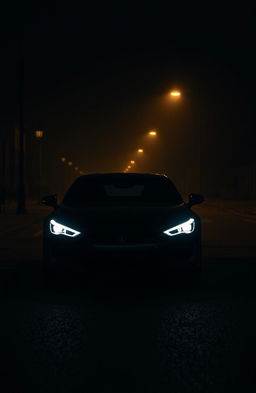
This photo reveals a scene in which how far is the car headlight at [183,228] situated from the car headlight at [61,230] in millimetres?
1163

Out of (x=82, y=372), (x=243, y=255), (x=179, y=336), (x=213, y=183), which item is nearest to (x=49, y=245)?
(x=179, y=336)

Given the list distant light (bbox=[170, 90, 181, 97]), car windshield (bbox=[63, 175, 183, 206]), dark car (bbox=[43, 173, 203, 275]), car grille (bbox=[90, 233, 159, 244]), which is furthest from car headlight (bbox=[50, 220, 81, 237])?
distant light (bbox=[170, 90, 181, 97])

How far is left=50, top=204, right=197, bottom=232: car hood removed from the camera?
31.7ft

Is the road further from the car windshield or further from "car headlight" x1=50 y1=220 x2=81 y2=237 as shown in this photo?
the car windshield

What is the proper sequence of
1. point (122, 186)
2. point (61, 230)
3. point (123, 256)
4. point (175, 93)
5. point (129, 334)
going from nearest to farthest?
point (129, 334), point (123, 256), point (61, 230), point (122, 186), point (175, 93)

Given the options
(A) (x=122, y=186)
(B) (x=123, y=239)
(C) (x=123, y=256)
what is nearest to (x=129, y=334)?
(C) (x=123, y=256)

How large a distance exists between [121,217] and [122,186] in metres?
2.11

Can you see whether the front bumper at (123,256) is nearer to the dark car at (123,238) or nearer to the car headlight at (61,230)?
the dark car at (123,238)

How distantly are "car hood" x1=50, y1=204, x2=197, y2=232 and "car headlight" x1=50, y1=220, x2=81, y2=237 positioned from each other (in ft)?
0.18

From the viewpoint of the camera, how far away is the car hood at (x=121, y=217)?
9.67m

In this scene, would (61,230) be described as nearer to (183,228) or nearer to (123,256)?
(123,256)

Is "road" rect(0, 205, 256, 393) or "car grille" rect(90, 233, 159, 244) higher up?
"car grille" rect(90, 233, 159, 244)

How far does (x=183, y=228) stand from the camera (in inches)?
388

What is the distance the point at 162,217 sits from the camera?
9.84 m
